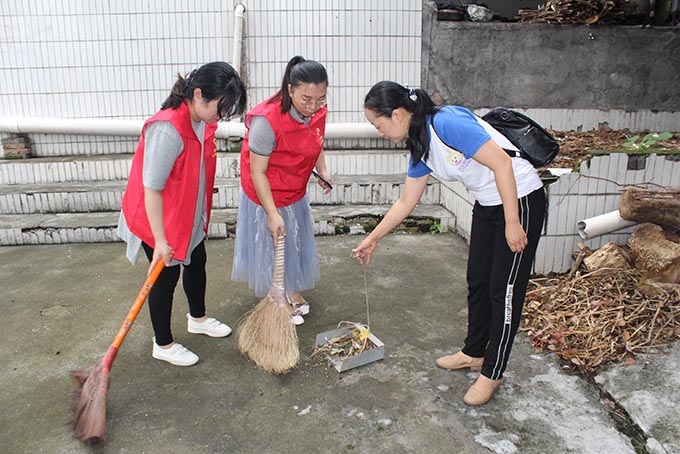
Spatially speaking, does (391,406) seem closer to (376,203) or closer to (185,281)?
(185,281)

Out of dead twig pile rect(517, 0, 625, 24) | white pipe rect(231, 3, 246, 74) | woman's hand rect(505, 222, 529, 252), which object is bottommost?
woman's hand rect(505, 222, 529, 252)

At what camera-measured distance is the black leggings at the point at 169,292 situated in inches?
111

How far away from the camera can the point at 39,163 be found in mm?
5848

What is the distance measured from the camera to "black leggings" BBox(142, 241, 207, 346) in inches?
111

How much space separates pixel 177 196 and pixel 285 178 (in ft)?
2.38

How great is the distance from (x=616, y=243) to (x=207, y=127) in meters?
2.86

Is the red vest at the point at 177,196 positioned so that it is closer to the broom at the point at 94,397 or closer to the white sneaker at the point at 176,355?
the broom at the point at 94,397

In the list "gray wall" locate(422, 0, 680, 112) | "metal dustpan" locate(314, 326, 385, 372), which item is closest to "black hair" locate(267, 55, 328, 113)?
"metal dustpan" locate(314, 326, 385, 372)

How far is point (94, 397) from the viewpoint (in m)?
2.46

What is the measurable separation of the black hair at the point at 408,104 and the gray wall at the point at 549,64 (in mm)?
3932

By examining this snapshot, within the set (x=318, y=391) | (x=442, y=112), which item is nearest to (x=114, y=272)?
(x=318, y=391)

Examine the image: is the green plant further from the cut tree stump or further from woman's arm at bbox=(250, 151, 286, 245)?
woman's arm at bbox=(250, 151, 286, 245)

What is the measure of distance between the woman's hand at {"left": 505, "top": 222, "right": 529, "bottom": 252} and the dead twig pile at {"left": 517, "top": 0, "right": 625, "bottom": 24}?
4555 millimetres

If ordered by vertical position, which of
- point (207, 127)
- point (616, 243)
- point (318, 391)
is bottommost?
point (318, 391)
